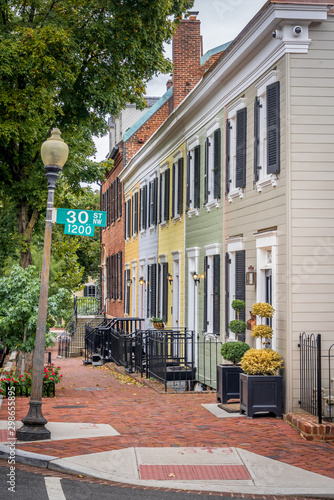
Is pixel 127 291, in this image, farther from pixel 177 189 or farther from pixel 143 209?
pixel 177 189

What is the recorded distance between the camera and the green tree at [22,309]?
44.3 feet

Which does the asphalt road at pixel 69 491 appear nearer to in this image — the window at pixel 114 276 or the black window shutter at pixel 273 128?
the black window shutter at pixel 273 128

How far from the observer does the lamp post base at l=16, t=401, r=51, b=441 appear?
8.91m

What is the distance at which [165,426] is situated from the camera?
10.3 m

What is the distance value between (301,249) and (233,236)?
3.66 metres

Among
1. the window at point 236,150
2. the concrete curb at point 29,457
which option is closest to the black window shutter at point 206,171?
the window at point 236,150

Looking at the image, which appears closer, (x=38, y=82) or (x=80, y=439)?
(x=80, y=439)

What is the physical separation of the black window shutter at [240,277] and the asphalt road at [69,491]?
22.9 ft

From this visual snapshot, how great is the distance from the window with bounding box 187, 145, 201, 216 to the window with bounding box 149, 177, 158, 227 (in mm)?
5459

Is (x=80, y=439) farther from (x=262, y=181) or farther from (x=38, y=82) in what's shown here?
(x=38, y=82)

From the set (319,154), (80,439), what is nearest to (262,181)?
(319,154)

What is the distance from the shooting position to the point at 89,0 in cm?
1584

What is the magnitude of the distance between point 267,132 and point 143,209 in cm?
1553

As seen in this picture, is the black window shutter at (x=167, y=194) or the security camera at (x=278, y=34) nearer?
the security camera at (x=278, y=34)
